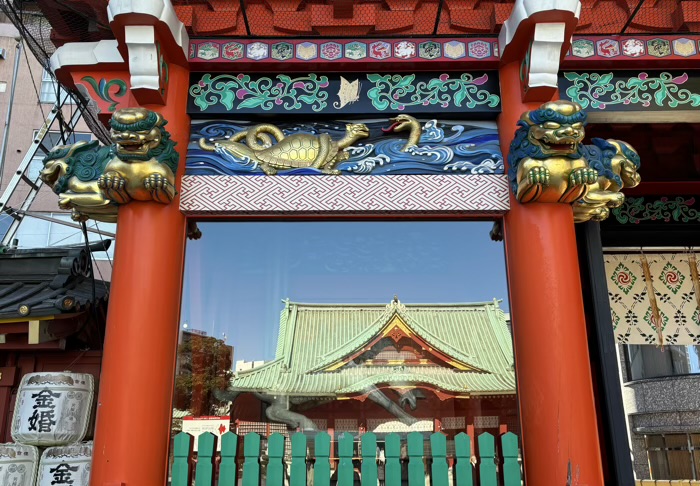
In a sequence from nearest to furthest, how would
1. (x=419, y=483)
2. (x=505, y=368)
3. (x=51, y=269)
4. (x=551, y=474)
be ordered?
(x=551, y=474) < (x=419, y=483) < (x=505, y=368) < (x=51, y=269)

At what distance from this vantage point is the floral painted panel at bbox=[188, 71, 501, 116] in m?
5.36

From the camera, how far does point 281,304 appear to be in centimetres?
586

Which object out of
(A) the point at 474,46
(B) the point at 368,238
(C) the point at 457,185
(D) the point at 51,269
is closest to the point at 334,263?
(B) the point at 368,238

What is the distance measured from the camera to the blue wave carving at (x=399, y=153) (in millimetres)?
5254

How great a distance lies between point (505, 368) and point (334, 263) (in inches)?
72.4

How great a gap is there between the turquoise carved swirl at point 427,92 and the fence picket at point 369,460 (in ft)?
9.09

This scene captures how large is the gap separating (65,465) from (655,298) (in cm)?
704

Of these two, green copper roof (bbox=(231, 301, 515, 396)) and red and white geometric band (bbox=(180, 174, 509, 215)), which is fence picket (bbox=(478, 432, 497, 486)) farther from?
red and white geometric band (bbox=(180, 174, 509, 215))

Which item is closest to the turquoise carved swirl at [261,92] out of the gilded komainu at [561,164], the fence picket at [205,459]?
the gilded komainu at [561,164]

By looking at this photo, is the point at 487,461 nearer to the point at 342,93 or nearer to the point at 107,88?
the point at 342,93

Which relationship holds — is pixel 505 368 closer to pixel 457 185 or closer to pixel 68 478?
pixel 457 185

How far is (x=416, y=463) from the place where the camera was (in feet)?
15.4

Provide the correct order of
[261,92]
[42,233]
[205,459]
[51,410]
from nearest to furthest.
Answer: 1. [205,459]
2. [261,92]
3. [51,410]
4. [42,233]

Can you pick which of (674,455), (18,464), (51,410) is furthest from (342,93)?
(674,455)
